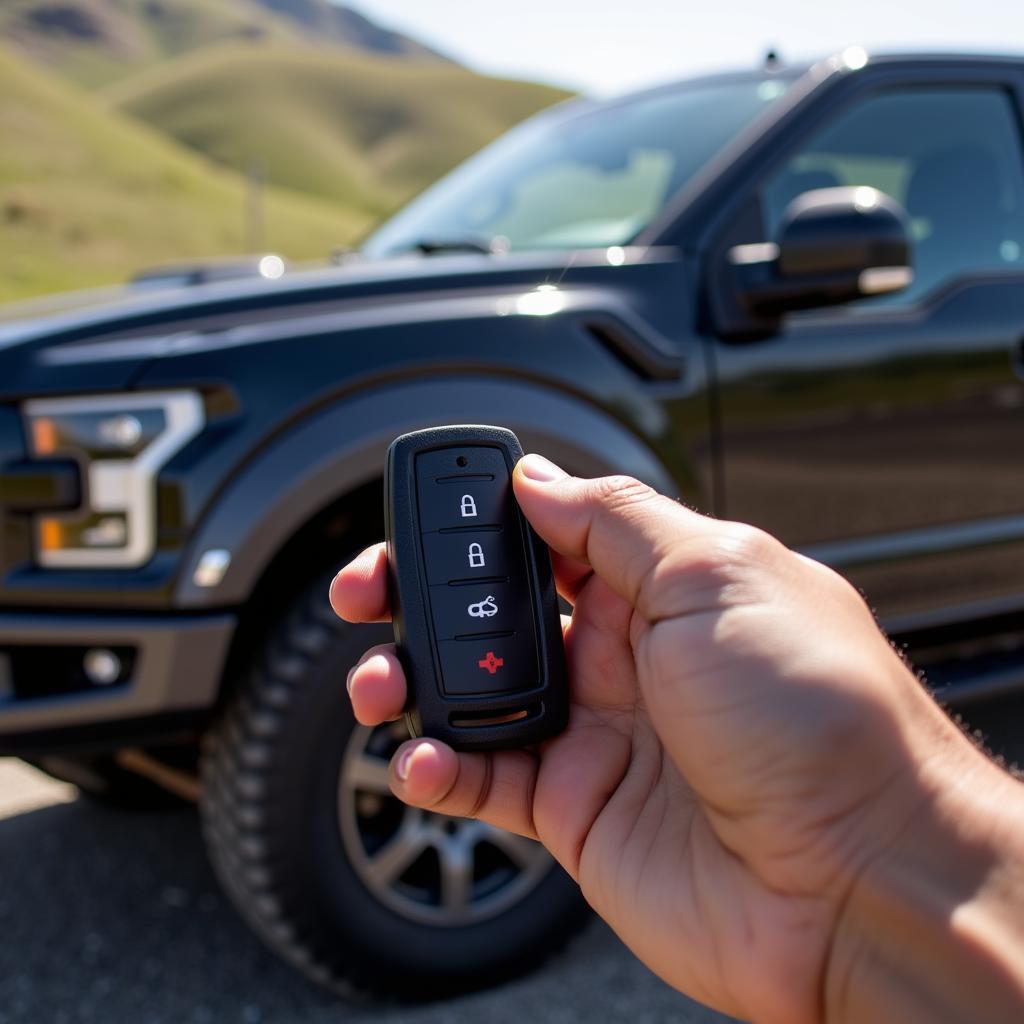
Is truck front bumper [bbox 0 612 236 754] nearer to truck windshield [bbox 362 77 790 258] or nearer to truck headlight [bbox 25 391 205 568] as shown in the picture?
truck headlight [bbox 25 391 205 568]

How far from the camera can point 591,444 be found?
6.77 feet

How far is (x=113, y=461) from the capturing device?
184 cm

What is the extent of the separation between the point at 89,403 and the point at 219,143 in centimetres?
8195

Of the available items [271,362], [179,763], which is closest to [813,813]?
[271,362]

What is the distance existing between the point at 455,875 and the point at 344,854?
0.21m

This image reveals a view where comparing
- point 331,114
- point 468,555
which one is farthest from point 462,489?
point 331,114

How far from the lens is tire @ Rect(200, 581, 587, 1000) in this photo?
1.93 metres

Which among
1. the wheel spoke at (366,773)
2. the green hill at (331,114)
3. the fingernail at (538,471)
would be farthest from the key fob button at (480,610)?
the green hill at (331,114)

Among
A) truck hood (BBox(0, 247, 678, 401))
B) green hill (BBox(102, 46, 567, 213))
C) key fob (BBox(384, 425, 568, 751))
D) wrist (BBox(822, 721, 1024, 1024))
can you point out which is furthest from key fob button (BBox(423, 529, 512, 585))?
green hill (BBox(102, 46, 567, 213))

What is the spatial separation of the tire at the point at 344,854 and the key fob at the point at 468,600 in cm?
73

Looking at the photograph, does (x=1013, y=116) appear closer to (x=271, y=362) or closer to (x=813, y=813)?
(x=271, y=362)

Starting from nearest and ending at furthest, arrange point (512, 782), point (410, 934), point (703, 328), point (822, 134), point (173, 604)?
point (512, 782), point (173, 604), point (410, 934), point (703, 328), point (822, 134)

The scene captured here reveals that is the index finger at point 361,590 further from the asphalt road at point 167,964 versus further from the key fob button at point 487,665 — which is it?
the asphalt road at point 167,964

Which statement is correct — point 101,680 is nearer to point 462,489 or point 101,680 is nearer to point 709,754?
point 462,489
